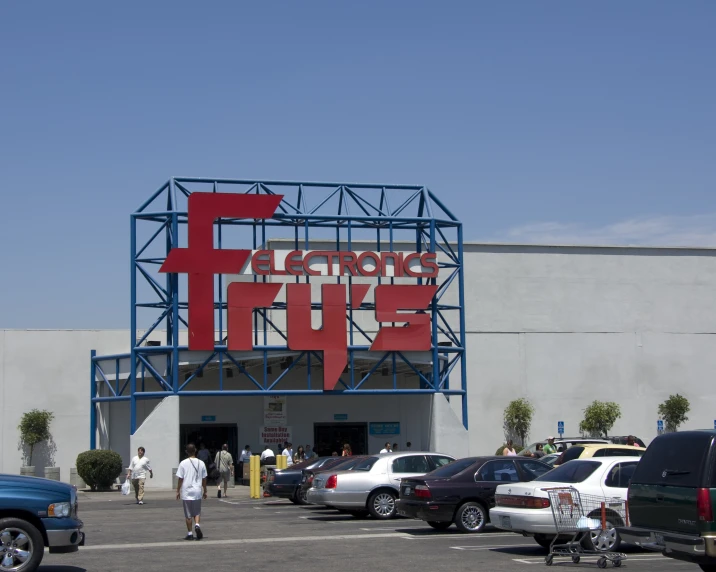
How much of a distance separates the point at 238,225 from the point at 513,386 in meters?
14.6

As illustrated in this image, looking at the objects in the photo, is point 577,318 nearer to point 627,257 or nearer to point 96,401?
point 627,257

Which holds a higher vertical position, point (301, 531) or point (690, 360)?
point (690, 360)

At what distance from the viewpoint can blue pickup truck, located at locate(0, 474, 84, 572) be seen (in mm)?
13672

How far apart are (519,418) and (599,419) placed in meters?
3.46

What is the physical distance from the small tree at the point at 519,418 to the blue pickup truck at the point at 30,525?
3352cm

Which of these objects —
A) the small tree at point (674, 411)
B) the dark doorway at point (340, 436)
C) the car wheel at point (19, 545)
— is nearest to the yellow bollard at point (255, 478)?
the dark doorway at point (340, 436)

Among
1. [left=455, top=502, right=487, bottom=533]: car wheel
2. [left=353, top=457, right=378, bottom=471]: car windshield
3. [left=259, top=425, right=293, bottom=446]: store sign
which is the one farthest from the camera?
[left=259, top=425, right=293, bottom=446]: store sign

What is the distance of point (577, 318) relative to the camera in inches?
1897

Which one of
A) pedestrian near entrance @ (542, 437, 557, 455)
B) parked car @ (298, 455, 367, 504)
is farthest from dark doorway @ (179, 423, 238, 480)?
parked car @ (298, 455, 367, 504)

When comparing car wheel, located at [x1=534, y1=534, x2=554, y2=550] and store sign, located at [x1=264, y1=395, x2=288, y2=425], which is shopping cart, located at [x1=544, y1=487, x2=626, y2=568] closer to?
car wheel, located at [x1=534, y1=534, x2=554, y2=550]

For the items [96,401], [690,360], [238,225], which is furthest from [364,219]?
[690,360]

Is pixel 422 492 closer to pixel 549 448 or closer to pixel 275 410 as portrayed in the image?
pixel 549 448

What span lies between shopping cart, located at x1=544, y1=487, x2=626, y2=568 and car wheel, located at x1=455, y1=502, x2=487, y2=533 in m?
3.24

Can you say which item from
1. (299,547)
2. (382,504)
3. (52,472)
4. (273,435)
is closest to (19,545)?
(299,547)
